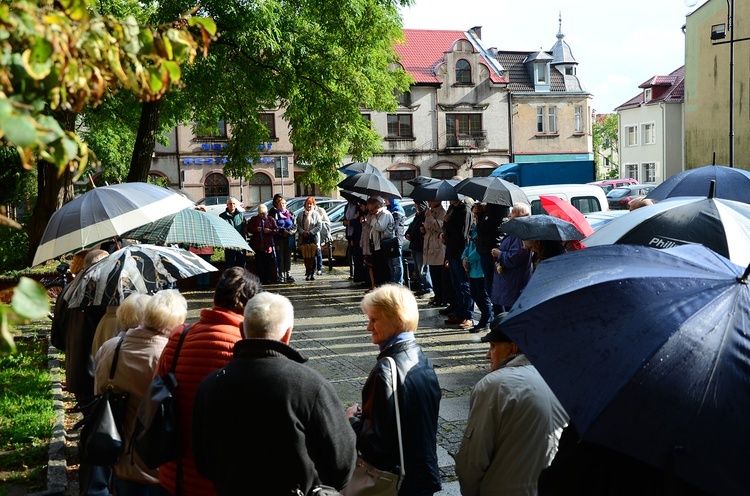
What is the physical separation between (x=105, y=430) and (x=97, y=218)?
3003 millimetres

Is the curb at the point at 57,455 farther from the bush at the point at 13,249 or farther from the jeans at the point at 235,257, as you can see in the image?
the bush at the point at 13,249

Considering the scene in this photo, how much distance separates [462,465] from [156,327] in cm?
214

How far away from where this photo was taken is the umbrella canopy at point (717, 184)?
316 inches

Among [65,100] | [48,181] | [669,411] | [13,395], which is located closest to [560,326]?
[669,411]

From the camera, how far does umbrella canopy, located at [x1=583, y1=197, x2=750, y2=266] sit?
17.1ft

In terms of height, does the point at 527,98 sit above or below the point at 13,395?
above

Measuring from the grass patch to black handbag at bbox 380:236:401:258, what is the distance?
594 centimetres

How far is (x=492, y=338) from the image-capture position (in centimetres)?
449

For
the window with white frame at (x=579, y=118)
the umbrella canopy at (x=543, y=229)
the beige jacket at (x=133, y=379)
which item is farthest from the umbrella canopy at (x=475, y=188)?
the window with white frame at (x=579, y=118)

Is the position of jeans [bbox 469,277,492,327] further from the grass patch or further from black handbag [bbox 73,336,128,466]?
black handbag [bbox 73,336,128,466]

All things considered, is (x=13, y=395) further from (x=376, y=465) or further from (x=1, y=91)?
(x=1, y=91)

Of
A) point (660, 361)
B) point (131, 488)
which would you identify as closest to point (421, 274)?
point (131, 488)

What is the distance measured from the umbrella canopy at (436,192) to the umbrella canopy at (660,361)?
9368 mm

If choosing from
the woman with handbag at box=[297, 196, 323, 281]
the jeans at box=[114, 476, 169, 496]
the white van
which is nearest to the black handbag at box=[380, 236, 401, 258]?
the white van
